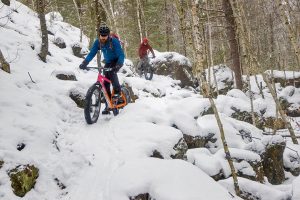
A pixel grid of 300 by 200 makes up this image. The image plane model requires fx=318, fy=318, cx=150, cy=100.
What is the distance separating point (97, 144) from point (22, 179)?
1.99 m

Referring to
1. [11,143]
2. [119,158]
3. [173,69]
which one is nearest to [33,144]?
[11,143]

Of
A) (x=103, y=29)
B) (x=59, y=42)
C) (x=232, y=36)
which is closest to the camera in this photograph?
(x=103, y=29)

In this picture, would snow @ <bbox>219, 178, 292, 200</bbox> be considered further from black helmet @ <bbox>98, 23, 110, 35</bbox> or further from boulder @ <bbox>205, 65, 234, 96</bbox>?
boulder @ <bbox>205, 65, 234, 96</bbox>

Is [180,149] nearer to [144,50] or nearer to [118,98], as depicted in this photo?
[118,98]

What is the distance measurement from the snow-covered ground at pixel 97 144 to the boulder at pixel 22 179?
0.26ft

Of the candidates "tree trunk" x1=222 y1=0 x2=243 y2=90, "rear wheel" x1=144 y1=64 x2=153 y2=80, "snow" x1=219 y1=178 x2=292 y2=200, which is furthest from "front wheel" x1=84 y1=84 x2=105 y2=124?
"rear wheel" x1=144 y1=64 x2=153 y2=80

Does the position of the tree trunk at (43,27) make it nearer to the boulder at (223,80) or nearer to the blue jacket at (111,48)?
the blue jacket at (111,48)

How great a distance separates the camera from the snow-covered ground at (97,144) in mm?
5016

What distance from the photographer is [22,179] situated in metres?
5.29

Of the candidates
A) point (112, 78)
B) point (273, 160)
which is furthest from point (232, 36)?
point (112, 78)

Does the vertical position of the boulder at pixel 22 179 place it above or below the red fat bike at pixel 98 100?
below

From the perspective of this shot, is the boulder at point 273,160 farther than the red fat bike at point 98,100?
Yes

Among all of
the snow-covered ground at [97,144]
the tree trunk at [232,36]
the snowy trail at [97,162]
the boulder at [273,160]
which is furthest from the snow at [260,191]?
the tree trunk at [232,36]

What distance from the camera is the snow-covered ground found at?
5016 mm
